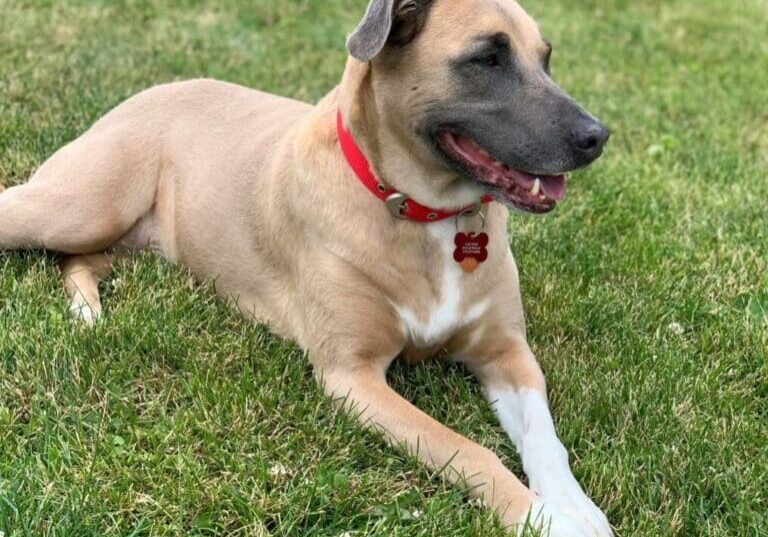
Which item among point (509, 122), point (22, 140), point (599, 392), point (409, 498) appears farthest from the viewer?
point (22, 140)

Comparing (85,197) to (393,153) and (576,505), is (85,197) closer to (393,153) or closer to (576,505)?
(393,153)

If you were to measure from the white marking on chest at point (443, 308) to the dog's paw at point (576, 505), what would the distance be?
2.30 ft

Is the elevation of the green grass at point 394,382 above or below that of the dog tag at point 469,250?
below

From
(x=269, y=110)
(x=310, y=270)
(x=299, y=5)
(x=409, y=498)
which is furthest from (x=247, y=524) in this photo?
(x=299, y=5)

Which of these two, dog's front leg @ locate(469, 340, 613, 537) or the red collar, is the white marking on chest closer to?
the red collar

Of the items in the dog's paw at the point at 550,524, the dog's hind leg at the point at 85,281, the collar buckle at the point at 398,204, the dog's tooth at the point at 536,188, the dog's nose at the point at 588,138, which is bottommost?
the dog's hind leg at the point at 85,281

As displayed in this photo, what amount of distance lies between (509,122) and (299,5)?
586cm

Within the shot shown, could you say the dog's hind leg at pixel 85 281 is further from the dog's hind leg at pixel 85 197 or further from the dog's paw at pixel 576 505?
the dog's paw at pixel 576 505

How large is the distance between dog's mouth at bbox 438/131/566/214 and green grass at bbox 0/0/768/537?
71cm

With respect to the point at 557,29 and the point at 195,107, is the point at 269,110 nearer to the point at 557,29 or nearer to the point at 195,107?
the point at 195,107

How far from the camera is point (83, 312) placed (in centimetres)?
338

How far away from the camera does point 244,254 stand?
3.65m

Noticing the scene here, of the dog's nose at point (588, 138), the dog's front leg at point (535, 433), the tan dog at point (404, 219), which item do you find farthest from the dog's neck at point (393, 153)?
the dog's front leg at point (535, 433)

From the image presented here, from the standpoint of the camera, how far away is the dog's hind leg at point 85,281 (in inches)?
134
